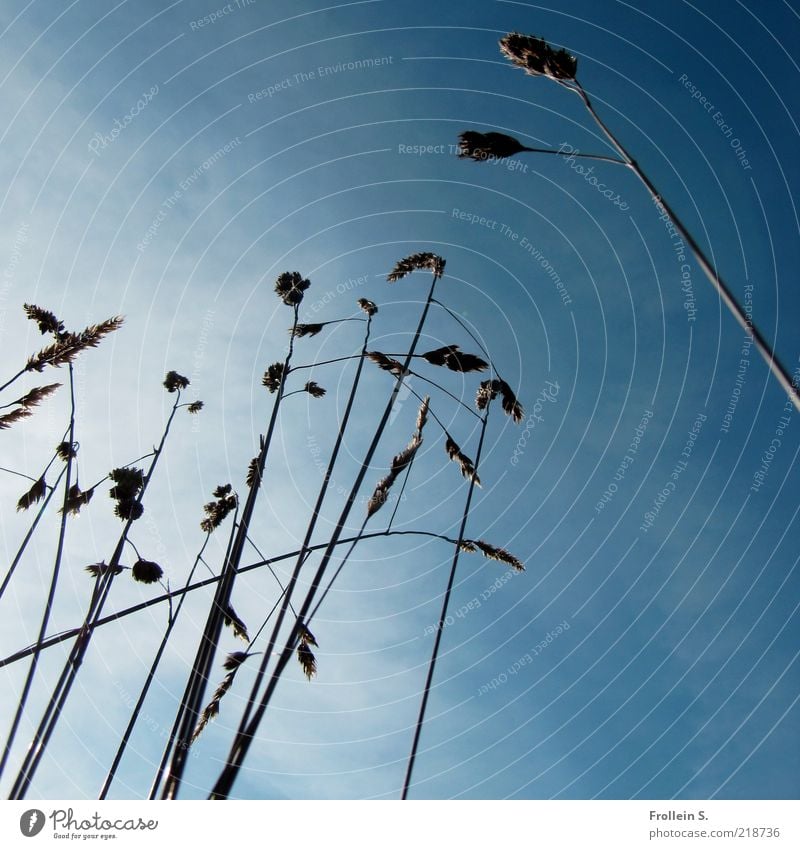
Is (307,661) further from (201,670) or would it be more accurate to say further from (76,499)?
(76,499)

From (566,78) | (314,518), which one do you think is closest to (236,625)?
(314,518)

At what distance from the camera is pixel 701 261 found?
324 cm

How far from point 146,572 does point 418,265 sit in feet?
17.7

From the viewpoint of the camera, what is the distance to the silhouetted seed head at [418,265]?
6.71 m

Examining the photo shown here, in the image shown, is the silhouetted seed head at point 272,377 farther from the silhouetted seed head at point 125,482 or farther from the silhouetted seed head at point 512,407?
the silhouetted seed head at point 512,407

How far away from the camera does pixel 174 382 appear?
7910mm

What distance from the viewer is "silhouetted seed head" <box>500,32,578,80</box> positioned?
448 centimetres

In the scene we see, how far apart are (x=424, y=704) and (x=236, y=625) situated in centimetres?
216

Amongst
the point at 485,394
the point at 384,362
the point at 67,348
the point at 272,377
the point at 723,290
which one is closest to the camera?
the point at 723,290

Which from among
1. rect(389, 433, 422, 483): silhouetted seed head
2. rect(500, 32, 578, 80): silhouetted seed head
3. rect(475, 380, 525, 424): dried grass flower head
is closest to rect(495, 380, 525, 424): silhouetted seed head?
rect(475, 380, 525, 424): dried grass flower head

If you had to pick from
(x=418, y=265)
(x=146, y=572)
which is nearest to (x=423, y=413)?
(x=418, y=265)

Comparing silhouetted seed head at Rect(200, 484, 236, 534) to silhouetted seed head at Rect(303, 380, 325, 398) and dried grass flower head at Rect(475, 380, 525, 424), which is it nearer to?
silhouetted seed head at Rect(303, 380, 325, 398)

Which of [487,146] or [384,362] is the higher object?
[487,146]

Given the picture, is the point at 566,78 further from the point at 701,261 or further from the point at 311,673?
the point at 311,673
